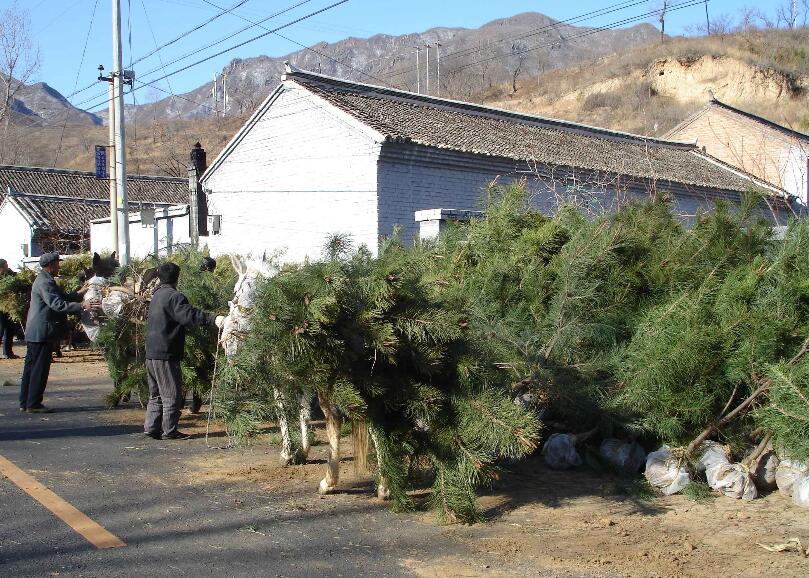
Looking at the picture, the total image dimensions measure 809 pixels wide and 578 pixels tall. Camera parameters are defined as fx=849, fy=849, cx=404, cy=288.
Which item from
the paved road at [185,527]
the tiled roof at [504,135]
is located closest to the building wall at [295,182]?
the tiled roof at [504,135]

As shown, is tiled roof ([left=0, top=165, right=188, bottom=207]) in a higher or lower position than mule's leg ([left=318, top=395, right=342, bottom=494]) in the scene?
higher

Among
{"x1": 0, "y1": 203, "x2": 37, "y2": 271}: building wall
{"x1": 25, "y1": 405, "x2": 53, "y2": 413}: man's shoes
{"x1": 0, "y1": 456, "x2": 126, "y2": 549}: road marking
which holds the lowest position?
{"x1": 0, "y1": 456, "x2": 126, "y2": 549}: road marking

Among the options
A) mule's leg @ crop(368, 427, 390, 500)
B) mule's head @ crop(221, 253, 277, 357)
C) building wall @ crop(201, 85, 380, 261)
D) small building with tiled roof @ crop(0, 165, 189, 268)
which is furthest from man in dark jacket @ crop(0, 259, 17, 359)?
small building with tiled roof @ crop(0, 165, 189, 268)

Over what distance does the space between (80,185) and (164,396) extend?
141 feet

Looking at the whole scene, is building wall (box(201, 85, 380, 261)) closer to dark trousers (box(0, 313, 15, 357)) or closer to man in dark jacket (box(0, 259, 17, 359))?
man in dark jacket (box(0, 259, 17, 359))

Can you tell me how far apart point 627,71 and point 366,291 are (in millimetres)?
62122

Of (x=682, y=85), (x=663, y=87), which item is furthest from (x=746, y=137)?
(x=663, y=87)

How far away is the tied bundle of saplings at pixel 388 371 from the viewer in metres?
5.36

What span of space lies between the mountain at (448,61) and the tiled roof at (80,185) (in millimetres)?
25484

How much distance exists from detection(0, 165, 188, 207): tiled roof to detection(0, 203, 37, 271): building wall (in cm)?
276

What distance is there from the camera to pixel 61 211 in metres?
41.6

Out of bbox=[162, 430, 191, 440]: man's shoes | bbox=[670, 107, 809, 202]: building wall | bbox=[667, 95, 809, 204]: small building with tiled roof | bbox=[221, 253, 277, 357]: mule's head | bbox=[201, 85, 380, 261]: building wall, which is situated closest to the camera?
bbox=[221, 253, 277, 357]: mule's head

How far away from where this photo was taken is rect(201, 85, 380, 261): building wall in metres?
19.1

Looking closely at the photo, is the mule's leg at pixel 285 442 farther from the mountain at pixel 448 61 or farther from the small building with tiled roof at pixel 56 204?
the mountain at pixel 448 61
